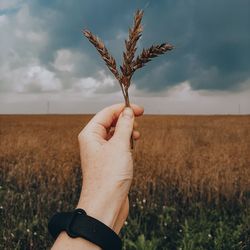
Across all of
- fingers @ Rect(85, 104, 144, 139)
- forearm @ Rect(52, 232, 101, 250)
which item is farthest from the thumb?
forearm @ Rect(52, 232, 101, 250)

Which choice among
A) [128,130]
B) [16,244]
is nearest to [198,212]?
[16,244]

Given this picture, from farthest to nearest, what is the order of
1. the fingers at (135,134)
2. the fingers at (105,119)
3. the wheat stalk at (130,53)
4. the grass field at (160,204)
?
the grass field at (160,204), the fingers at (135,134), the fingers at (105,119), the wheat stalk at (130,53)

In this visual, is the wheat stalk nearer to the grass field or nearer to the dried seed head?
the dried seed head

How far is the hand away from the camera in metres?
1.41

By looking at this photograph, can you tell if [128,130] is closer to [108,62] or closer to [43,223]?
[108,62]

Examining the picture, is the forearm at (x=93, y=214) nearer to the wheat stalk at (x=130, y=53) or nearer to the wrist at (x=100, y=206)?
the wrist at (x=100, y=206)

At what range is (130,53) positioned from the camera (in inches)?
48.6

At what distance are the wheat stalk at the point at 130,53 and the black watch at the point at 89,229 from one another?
428mm

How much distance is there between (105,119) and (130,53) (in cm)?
54

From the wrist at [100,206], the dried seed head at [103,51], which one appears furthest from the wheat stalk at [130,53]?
the wrist at [100,206]

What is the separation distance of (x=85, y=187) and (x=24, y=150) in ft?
37.9

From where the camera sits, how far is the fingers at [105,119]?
5.42 ft

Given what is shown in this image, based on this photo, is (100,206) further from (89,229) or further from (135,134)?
(135,134)

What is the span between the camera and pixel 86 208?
140 centimetres
